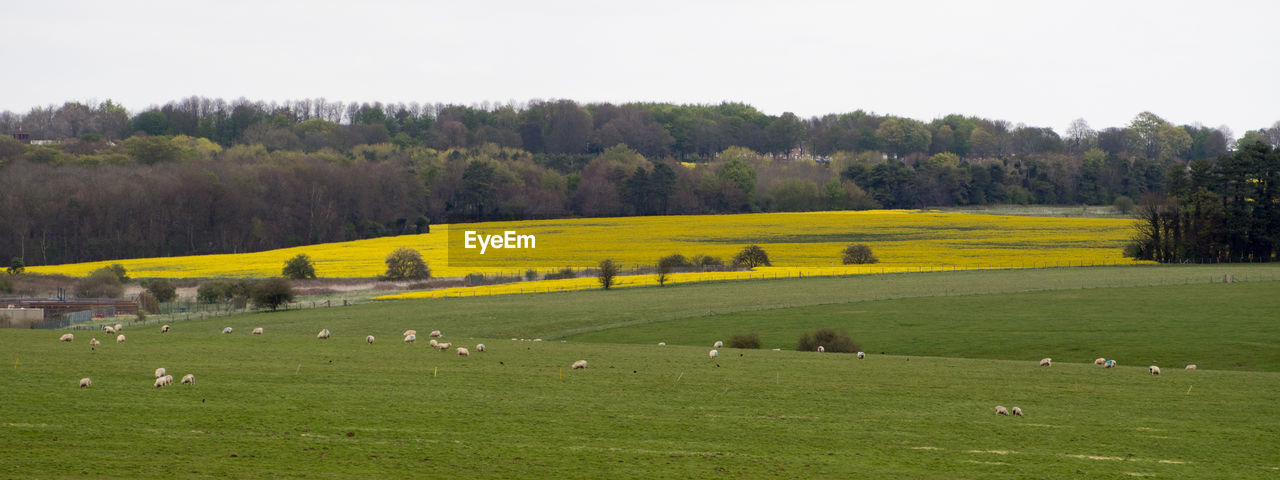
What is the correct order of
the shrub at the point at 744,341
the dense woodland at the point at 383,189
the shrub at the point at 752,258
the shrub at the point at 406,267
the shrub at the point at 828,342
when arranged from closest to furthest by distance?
the shrub at the point at 828,342, the shrub at the point at 744,341, the shrub at the point at 406,267, the shrub at the point at 752,258, the dense woodland at the point at 383,189

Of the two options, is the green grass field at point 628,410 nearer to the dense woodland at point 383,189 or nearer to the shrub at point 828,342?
the shrub at point 828,342

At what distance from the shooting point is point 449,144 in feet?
639

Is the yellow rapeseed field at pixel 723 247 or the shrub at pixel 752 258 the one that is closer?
the yellow rapeseed field at pixel 723 247

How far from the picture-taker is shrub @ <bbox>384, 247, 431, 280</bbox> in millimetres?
76000

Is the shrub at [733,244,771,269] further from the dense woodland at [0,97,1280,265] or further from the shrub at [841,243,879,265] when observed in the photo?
the dense woodland at [0,97,1280,265]

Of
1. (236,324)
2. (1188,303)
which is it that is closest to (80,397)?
(236,324)

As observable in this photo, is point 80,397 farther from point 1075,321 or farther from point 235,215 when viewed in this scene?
point 235,215

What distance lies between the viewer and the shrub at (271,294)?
56.6 m

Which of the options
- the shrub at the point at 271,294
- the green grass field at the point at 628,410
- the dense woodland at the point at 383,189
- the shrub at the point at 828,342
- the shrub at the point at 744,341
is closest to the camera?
the green grass field at the point at 628,410

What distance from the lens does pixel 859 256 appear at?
85.6m

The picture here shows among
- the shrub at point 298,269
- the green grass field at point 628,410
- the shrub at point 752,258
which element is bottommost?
the shrub at point 298,269

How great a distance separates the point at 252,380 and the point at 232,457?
7.54m

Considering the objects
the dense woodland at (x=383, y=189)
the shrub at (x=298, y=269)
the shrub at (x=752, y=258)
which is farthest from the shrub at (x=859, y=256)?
the shrub at (x=298, y=269)

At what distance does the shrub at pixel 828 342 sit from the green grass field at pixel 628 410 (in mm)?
982
